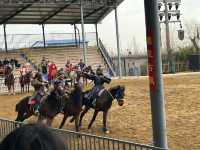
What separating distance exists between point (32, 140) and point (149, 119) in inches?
589

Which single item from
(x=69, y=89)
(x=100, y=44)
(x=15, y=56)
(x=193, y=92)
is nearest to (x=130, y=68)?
(x=100, y=44)

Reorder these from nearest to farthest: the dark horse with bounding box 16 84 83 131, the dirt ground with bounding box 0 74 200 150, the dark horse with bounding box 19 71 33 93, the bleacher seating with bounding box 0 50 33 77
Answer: the dirt ground with bounding box 0 74 200 150
the dark horse with bounding box 16 84 83 131
the dark horse with bounding box 19 71 33 93
the bleacher seating with bounding box 0 50 33 77

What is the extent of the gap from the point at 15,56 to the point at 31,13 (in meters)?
3.97

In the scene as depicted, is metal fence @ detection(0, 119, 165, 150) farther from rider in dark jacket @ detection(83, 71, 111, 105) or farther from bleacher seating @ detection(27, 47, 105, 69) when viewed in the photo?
bleacher seating @ detection(27, 47, 105, 69)

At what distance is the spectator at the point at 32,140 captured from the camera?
2.38 meters

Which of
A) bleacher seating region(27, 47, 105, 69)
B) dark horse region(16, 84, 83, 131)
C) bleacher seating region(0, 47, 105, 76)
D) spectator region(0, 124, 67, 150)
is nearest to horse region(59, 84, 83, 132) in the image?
dark horse region(16, 84, 83, 131)

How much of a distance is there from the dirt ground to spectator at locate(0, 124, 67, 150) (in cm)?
1022

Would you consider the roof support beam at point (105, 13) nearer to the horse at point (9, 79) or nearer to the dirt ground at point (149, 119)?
the horse at point (9, 79)

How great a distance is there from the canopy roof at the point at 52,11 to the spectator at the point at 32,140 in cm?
3903

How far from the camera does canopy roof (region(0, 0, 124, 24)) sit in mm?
42844

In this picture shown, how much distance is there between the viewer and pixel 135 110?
19.7m

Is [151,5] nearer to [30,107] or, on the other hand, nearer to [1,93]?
[30,107]

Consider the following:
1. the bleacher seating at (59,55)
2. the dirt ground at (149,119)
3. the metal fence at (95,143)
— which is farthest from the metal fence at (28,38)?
the metal fence at (95,143)

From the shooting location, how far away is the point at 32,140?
2.38 meters
